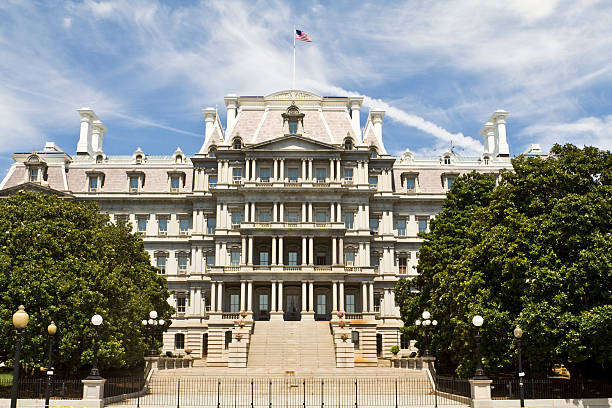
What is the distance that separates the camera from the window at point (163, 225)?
6725 cm

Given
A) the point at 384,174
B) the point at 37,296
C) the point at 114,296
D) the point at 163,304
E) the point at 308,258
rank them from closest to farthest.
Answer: the point at 37,296 < the point at 114,296 < the point at 163,304 < the point at 308,258 < the point at 384,174

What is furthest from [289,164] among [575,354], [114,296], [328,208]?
[575,354]

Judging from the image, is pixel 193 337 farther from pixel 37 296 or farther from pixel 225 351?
pixel 37 296

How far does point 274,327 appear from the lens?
53.5 metres

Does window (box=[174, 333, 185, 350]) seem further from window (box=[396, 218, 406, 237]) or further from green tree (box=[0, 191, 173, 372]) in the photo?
window (box=[396, 218, 406, 237])

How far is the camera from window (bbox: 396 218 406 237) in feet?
220

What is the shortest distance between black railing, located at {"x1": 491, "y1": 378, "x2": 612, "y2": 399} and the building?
23.1 m

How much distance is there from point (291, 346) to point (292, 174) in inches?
790

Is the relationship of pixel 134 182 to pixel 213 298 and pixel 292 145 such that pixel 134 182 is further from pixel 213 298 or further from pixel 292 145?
pixel 292 145

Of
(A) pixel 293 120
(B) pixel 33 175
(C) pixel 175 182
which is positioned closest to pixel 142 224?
(C) pixel 175 182

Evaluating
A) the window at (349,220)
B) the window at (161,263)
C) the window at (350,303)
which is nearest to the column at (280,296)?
the window at (350,303)

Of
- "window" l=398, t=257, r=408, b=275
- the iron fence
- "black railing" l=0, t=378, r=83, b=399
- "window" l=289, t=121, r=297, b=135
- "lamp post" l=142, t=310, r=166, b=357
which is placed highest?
"window" l=289, t=121, r=297, b=135

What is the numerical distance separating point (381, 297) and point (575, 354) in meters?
34.8

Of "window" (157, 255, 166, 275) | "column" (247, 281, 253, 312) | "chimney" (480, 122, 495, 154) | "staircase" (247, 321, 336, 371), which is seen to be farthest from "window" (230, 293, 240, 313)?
"chimney" (480, 122, 495, 154)
